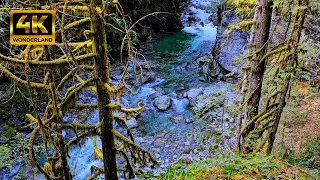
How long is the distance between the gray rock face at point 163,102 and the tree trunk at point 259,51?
22.2 feet

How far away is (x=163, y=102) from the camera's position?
482 inches

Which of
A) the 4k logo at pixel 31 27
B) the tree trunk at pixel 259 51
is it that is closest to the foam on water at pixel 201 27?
the tree trunk at pixel 259 51

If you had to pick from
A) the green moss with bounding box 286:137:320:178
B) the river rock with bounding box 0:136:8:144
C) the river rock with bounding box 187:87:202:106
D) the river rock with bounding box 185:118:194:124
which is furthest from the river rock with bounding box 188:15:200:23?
the green moss with bounding box 286:137:320:178

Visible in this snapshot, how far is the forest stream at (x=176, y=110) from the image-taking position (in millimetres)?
9039

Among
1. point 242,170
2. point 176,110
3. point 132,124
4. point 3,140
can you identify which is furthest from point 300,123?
point 3,140

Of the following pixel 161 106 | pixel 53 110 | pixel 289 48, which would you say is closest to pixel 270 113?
pixel 289 48

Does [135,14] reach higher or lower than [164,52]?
higher

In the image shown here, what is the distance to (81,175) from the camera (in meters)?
8.75

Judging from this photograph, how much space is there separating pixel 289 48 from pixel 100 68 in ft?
9.86

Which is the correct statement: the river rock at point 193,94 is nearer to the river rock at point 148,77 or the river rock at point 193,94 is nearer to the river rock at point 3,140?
the river rock at point 148,77

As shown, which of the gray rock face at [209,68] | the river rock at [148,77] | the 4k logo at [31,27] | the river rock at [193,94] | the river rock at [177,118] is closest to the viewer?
the 4k logo at [31,27]

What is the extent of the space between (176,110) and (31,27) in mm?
8579

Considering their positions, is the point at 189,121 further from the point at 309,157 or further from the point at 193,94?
the point at 309,157

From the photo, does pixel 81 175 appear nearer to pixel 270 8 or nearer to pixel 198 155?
pixel 198 155
